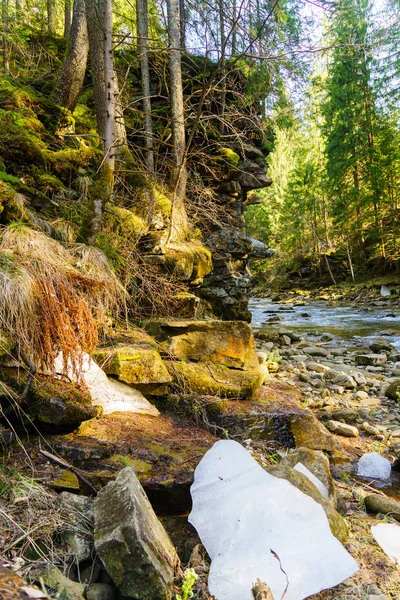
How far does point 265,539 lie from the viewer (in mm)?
1628

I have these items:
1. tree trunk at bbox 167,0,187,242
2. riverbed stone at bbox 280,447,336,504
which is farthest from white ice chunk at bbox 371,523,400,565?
tree trunk at bbox 167,0,187,242

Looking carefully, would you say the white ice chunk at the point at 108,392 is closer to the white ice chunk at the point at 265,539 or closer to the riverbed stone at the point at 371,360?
the white ice chunk at the point at 265,539

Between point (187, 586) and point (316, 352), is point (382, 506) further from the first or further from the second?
point (316, 352)

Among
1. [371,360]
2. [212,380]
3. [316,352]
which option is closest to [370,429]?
[212,380]

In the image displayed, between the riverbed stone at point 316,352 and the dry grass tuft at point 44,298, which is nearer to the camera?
the dry grass tuft at point 44,298

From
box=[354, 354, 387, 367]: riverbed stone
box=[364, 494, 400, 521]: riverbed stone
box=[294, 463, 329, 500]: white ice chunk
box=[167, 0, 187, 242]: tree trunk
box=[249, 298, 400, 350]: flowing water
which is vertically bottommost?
box=[249, 298, 400, 350]: flowing water

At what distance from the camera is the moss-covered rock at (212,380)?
3.71 metres

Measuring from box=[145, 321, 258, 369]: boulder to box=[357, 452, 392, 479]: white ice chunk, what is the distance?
1510mm

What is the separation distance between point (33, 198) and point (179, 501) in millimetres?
3656

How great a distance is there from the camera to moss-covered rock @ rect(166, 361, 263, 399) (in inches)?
146

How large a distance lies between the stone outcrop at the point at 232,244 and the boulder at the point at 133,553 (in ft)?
23.4

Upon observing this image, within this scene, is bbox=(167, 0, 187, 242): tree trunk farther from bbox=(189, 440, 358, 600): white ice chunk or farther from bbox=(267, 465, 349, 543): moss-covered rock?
bbox=(189, 440, 358, 600): white ice chunk

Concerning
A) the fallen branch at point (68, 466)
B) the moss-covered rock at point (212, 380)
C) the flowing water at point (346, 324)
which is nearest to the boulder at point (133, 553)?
the fallen branch at point (68, 466)

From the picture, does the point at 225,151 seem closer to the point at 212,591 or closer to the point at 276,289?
the point at 212,591
